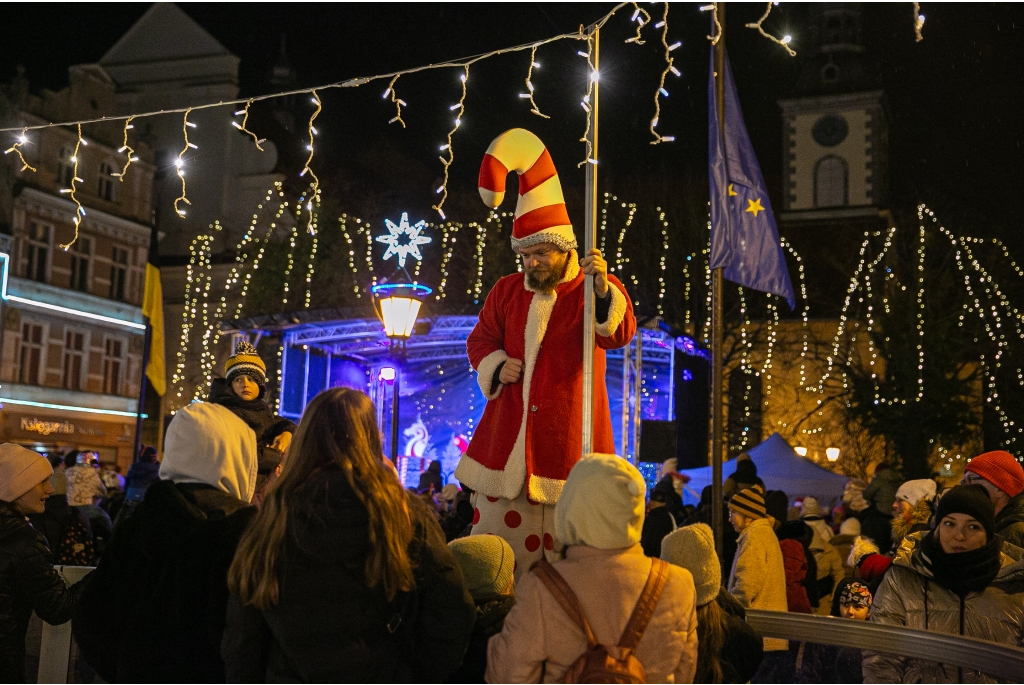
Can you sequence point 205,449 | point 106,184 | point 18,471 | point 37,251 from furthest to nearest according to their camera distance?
1. point 106,184
2. point 37,251
3. point 18,471
4. point 205,449

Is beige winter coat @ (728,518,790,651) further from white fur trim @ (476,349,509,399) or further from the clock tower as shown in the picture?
the clock tower

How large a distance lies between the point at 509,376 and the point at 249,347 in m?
2.55

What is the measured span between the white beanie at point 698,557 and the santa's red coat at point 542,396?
30.1 inches

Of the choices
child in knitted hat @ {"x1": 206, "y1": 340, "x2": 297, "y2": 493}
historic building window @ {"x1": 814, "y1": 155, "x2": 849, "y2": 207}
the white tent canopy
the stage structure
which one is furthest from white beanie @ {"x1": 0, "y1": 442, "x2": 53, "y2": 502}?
historic building window @ {"x1": 814, "y1": 155, "x2": 849, "y2": 207}

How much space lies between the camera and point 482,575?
12.2ft

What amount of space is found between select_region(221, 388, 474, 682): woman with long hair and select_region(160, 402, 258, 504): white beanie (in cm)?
54

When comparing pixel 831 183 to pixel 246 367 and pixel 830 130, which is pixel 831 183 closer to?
pixel 830 130

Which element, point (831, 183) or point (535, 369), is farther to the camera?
point (831, 183)

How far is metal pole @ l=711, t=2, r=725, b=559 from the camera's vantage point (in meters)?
9.36

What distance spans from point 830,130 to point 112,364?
106 feet

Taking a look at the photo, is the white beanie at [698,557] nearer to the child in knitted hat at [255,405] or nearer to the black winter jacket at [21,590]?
the child in knitted hat at [255,405]

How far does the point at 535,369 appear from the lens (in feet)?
16.3

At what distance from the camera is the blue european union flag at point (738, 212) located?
1045 cm

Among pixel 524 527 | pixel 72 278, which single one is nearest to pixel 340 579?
pixel 524 527
